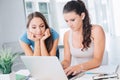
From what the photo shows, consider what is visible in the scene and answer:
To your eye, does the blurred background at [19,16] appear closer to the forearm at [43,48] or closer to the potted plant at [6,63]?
the forearm at [43,48]

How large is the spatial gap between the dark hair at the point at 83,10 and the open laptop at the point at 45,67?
609mm

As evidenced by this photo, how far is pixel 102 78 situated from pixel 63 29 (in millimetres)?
2784

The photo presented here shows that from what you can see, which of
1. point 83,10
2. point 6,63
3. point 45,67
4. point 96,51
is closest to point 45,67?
point 45,67

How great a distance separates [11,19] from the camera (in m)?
4.10

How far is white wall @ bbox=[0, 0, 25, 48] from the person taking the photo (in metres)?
4.07

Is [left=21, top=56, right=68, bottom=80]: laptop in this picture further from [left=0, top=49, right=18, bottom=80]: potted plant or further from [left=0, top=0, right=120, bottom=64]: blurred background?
[left=0, top=0, right=120, bottom=64]: blurred background

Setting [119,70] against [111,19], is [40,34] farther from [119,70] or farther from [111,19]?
[111,19]

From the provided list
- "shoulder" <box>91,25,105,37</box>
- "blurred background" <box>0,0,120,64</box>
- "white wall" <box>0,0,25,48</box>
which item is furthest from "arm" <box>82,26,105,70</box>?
"white wall" <box>0,0,25,48</box>

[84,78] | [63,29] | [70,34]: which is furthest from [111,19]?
[84,78]

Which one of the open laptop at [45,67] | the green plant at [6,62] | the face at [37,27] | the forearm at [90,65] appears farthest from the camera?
the face at [37,27]

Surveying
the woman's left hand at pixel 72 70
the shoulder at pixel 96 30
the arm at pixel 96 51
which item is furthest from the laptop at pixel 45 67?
the shoulder at pixel 96 30

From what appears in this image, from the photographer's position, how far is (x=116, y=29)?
337 cm

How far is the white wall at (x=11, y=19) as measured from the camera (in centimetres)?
407

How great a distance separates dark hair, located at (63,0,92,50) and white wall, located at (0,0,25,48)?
238 cm
